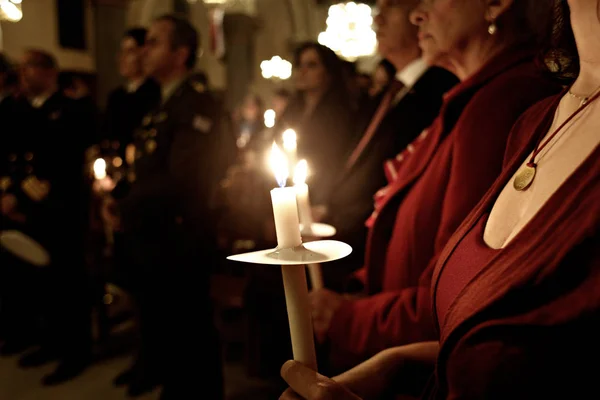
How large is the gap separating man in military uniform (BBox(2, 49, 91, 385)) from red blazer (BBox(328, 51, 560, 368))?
219cm

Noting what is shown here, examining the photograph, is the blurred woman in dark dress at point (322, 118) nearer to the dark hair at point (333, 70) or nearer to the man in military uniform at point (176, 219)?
the dark hair at point (333, 70)

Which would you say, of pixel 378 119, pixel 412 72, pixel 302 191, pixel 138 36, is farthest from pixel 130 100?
pixel 302 191

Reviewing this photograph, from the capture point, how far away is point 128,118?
2781 mm

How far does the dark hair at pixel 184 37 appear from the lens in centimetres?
228

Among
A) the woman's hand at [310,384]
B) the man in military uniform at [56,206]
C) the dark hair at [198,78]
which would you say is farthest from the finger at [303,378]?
the man in military uniform at [56,206]

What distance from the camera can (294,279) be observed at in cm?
55

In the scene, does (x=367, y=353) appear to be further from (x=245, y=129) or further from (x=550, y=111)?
(x=245, y=129)

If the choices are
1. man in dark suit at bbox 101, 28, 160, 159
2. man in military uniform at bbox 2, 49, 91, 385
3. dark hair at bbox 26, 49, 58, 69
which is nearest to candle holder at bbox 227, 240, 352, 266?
man in dark suit at bbox 101, 28, 160, 159

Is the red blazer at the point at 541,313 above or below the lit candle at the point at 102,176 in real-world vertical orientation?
below

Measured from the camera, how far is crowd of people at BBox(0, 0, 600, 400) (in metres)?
0.56

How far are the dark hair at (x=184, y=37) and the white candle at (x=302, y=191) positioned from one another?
5.07ft

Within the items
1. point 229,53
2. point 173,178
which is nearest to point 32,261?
point 173,178

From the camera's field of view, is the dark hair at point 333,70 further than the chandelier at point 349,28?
No

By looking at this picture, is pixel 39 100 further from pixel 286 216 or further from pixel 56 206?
pixel 286 216
